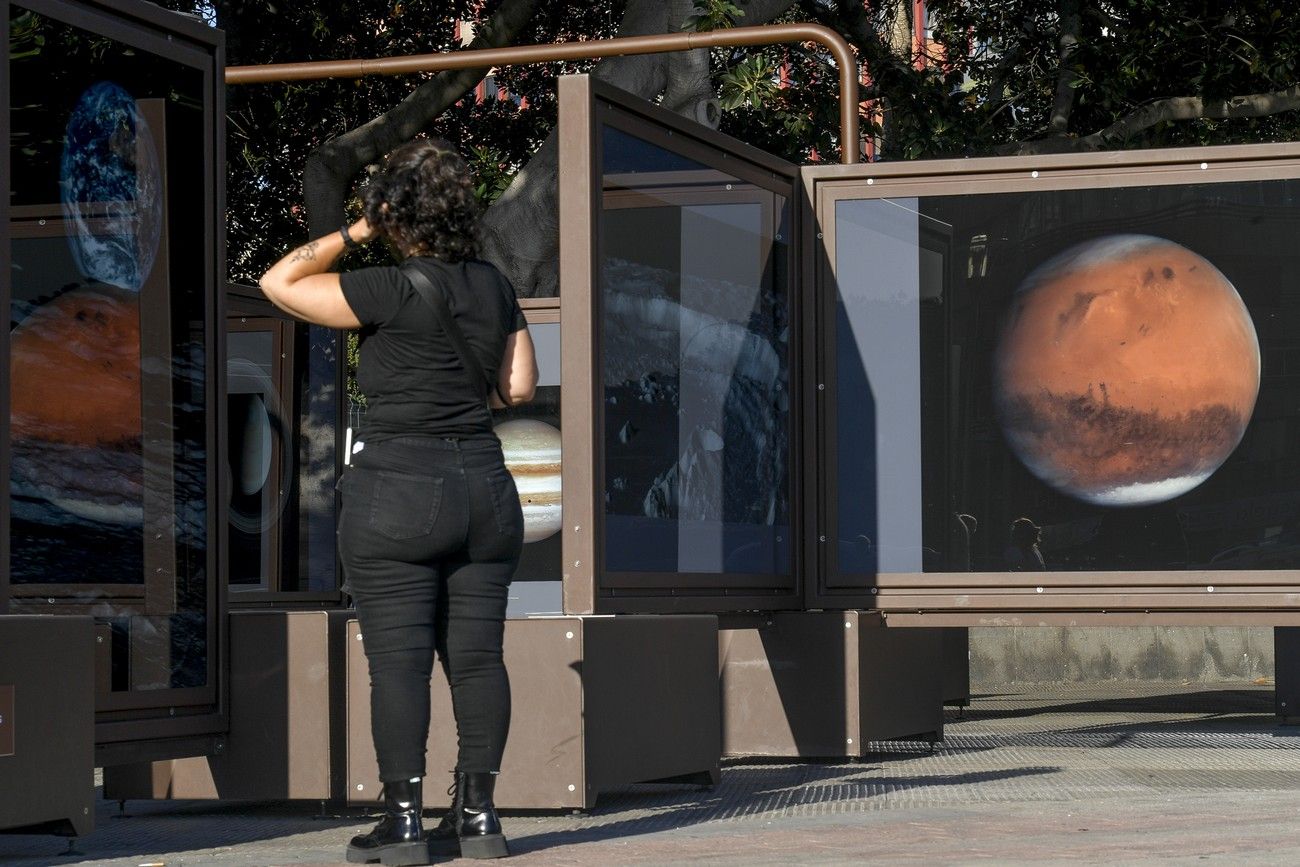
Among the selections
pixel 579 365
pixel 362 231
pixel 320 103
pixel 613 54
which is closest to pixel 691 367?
pixel 579 365

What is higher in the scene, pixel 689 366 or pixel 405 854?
pixel 689 366

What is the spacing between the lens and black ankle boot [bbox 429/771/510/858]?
498 cm

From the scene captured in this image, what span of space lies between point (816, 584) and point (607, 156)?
86.7 inches

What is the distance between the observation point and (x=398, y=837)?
4.90 metres

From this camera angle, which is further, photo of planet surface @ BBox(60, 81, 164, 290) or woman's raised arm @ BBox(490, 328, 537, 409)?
photo of planet surface @ BBox(60, 81, 164, 290)

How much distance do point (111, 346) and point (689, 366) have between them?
2.12 m

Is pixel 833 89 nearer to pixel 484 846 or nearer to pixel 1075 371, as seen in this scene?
pixel 1075 371

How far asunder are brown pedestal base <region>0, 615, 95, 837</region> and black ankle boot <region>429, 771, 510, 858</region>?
1003mm

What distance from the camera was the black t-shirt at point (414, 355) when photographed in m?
4.98

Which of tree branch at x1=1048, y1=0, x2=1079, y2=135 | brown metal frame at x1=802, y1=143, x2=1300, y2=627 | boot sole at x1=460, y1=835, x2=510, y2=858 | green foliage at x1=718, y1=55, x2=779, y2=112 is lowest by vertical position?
boot sole at x1=460, y1=835, x2=510, y2=858

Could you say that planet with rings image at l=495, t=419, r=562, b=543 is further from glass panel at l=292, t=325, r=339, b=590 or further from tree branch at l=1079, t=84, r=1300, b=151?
tree branch at l=1079, t=84, r=1300, b=151

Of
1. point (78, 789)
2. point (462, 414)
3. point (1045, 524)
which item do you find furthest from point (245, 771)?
point (1045, 524)

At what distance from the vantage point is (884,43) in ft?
50.6

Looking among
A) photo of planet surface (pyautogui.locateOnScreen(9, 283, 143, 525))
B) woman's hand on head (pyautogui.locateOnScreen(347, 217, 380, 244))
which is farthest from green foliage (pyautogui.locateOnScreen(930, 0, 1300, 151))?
woman's hand on head (pyautogui.locateOnScreen(347, 217, 380, 244))
